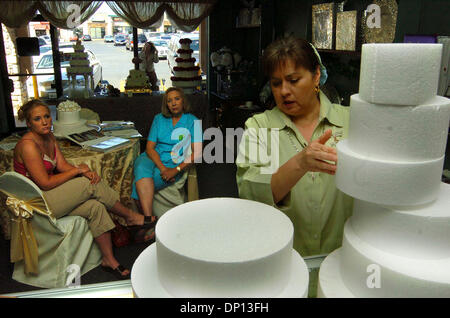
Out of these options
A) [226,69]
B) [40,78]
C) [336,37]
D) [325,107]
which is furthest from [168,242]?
[40,78]

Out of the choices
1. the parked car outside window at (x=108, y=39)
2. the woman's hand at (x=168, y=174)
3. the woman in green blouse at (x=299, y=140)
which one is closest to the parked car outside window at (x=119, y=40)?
the parked car outside window at (x=108, y=39)

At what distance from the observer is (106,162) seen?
319 centimetres

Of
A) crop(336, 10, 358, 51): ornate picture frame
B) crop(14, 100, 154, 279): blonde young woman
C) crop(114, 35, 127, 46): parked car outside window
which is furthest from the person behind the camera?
crop(114, 35, 127, 46): parked car outside window

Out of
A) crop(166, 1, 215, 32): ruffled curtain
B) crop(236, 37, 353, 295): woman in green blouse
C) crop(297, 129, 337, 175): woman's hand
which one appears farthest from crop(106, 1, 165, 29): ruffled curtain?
crop(297, 129, 337, 175): woman's hand

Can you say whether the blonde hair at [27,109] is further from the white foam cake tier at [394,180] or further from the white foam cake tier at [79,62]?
the white foam cake tier at [79,62]

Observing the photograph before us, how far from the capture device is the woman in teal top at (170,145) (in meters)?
3.50

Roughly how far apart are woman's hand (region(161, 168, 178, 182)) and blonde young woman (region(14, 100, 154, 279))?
0.52 metres

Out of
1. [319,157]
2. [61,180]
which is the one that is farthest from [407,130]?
[61,180]

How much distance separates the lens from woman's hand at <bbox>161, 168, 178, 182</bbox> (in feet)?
11.4

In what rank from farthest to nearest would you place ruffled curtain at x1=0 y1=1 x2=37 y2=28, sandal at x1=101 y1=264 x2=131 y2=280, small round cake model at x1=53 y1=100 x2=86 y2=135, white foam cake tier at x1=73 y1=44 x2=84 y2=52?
ruffled curtain at x1=0 y1=1 x2=37 y2=28, white foam cake tier at x1=73 y1=44 x2=84 y2=52, small round cake model at x1=53 y1=100 x2=86 y2=135, sandal at x1=101 y1=264 x2=131 y2=280

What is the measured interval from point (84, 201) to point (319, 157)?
2.36m

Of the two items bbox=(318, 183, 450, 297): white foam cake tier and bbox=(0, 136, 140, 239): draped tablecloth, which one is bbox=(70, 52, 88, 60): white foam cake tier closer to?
bbox=(0, 136, 140, 239): draped tablecloth

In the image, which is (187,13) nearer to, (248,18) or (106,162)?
(248,18)

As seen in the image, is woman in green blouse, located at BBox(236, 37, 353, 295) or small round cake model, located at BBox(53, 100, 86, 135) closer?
woman in green blouse, located at BBox(236, 37, 353, 295)
